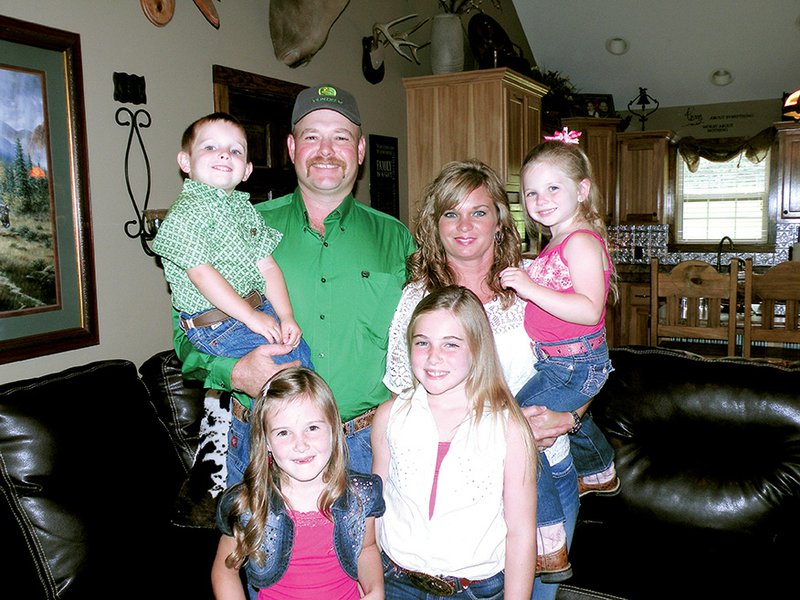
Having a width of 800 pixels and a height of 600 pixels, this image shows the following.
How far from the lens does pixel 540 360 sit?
193 centimetres

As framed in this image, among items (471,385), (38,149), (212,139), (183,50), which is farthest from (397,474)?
(183,50)

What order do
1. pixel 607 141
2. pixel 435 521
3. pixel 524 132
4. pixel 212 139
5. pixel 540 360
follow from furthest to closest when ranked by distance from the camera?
pixel 607 141
pixel 524 132
pixel 540 360
pixel 212 139
pixel 435 521

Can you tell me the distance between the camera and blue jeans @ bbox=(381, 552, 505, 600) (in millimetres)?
1682

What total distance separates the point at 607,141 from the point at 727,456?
6.20 metres

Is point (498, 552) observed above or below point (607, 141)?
below

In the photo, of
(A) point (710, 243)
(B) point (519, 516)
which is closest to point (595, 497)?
(B) point (519, 516)

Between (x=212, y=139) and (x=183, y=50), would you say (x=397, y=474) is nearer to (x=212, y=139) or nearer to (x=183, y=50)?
(x=212, y=139)

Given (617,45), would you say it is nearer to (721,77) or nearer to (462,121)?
(721,77)

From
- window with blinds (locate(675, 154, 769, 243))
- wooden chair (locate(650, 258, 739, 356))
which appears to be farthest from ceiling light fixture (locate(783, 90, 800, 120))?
wooden chair (locate(650, 258, 739, 356))

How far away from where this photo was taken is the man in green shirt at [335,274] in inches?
76.1

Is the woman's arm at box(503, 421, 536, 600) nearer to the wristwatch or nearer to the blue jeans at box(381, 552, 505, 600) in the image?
the blue jeans at box(381, 552, 505, 600)

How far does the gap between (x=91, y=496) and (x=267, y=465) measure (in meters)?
0.82

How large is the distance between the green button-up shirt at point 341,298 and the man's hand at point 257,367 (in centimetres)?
15

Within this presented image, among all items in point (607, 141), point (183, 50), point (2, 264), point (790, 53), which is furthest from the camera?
point (607, 141)
